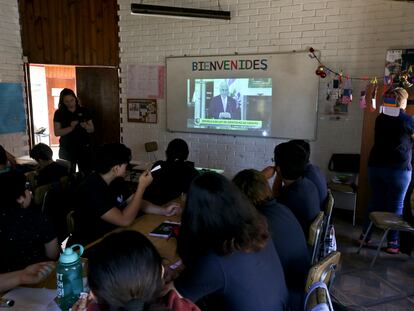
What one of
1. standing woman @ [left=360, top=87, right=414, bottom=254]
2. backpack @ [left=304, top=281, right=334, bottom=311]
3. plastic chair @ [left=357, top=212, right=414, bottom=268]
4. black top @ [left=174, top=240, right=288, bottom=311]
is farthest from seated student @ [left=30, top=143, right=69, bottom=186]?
standing woman @ [left=360, top=87, right=414, bottom=254]

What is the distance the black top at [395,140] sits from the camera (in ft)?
11.0

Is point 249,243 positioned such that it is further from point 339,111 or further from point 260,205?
point 339,111

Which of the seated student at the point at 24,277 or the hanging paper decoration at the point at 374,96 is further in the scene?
the hanging paper decoration at the point at 374,96

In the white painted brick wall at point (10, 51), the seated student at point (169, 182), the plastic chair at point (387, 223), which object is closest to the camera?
the seated student at point (169, 182)

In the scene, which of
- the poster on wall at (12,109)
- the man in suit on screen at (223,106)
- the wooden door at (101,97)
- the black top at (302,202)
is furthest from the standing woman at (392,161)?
the poster on wall at (12,109)

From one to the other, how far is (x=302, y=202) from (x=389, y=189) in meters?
1.77

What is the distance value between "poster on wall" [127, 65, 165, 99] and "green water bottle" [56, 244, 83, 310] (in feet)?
14.2

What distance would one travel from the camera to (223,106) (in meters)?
5.09

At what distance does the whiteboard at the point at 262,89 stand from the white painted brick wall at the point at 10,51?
2111 millimetres

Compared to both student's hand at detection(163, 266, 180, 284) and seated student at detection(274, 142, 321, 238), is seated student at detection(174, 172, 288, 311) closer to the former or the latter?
student's hand at detection(163, 266, 180, 284)

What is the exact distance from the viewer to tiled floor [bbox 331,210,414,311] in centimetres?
272

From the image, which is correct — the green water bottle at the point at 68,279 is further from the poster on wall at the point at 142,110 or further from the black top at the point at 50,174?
the poster on wall at the point at 142,110

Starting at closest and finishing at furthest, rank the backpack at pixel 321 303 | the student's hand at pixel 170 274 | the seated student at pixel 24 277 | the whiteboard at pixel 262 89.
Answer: the backpack at pixel 321 303 < the seated student at pixel 24 277 < the student's hand at pixel 170 274 < the whiteboard at pixel 262 89

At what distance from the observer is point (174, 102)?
540cm
